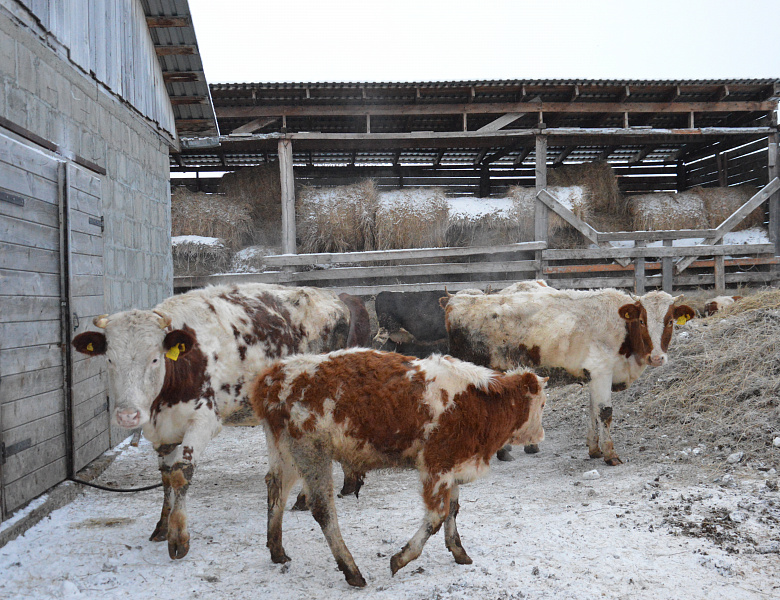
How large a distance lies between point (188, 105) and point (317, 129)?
4.30 metres

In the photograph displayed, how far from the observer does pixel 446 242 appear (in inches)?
463

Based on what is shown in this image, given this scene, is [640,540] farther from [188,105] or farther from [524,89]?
[524,89]

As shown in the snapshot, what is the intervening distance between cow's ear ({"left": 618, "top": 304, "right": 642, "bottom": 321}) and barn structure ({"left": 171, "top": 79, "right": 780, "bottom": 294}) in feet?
17.1

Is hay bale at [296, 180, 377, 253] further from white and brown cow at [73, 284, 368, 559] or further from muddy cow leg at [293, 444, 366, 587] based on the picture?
muddy cow leg at [293, 444, 366, 587]

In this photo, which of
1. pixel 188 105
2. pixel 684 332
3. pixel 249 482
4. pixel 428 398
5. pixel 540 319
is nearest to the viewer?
pixel 428 398

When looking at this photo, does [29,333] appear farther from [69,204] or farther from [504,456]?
[504,456]

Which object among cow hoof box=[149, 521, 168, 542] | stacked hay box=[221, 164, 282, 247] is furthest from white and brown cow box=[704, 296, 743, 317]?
stacked hay box=[221, 164, 282, 247]

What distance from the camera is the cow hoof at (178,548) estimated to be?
3.72 meters

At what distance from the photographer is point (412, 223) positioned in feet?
37.6

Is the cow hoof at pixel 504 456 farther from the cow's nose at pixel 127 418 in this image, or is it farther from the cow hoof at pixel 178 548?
the cow's nose at pixel 127 418

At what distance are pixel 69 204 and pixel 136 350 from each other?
2289mm

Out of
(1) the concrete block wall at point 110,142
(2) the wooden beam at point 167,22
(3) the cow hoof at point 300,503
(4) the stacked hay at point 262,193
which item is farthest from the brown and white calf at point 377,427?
(4) the stacked hay at point 262,193

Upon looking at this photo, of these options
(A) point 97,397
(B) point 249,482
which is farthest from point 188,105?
(B) point 249,482

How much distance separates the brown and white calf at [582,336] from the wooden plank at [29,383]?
431cm
